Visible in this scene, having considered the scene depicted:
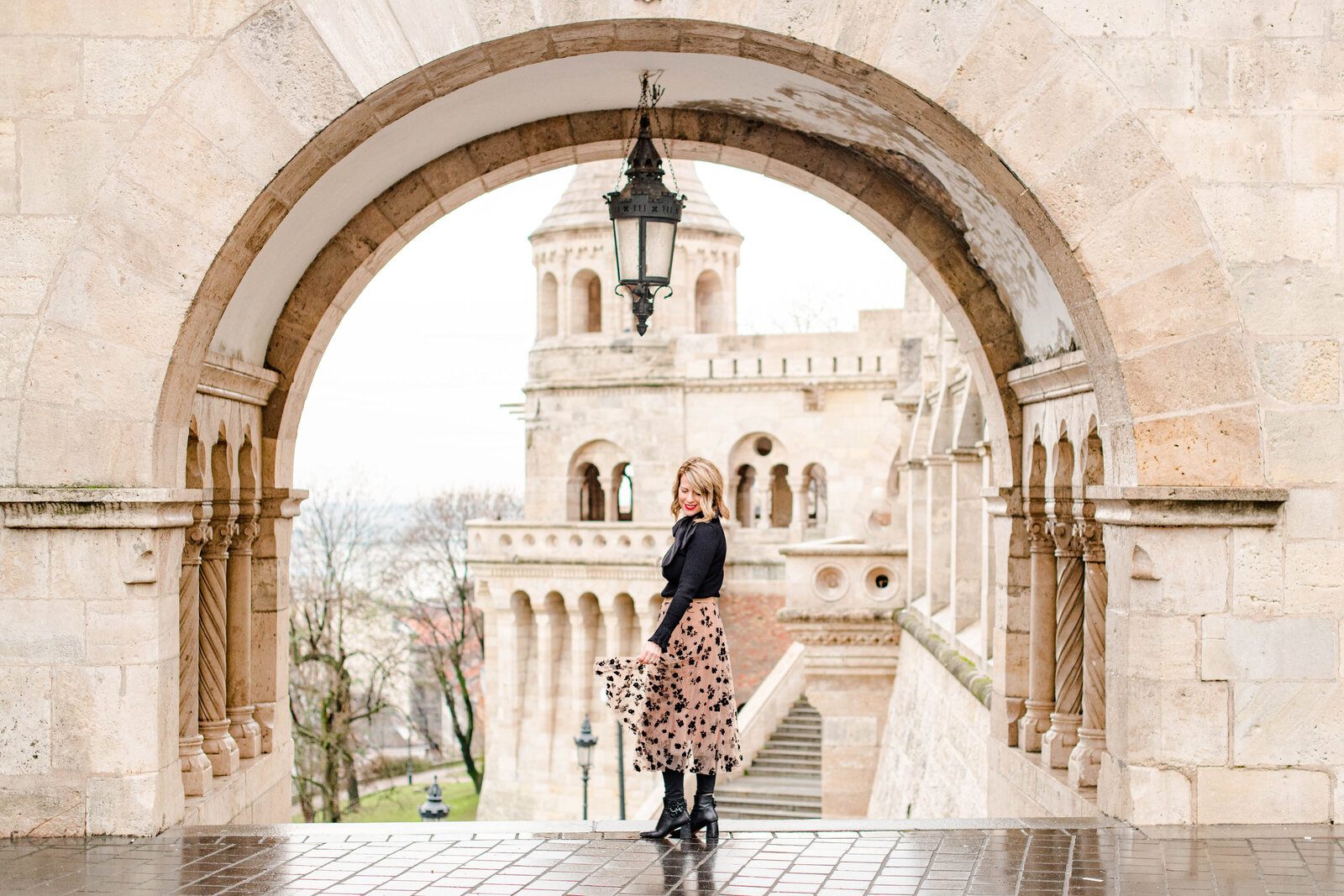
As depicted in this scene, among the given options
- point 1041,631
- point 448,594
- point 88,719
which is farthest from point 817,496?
point 88,719

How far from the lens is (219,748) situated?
19.2 ft

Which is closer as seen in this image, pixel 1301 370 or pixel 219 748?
pixel 1301 370

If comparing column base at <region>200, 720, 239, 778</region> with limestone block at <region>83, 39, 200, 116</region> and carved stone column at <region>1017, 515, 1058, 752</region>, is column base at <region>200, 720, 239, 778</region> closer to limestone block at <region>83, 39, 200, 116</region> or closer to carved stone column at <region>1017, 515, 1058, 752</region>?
limestone block at <region>83, 39, 200, 116</region>

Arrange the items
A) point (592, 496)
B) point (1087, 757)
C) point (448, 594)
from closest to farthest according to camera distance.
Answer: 1. point (1087, 757)
2. point (592, 496)
3. point (448, 594)

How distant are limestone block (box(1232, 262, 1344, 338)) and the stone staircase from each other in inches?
487

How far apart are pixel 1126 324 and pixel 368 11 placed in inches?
110

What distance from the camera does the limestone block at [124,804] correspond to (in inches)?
184

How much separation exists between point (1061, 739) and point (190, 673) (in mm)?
3716

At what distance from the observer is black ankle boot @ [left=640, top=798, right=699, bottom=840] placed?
471cm

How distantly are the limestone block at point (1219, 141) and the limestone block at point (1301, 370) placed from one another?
1.91 ft

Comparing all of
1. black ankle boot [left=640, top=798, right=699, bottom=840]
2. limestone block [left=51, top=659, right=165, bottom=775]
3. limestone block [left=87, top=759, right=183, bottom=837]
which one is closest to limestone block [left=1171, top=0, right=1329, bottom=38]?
black ankle boot [left=640, top=798, right=699, bottom=840]

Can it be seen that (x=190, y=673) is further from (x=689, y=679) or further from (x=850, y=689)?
(x=850, y=689)

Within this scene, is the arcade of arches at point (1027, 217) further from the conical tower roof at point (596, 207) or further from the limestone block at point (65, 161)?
the conical tower roof at point (596, 207)

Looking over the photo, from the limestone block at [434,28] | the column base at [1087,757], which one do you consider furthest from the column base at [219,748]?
the column base at [1087,757]
